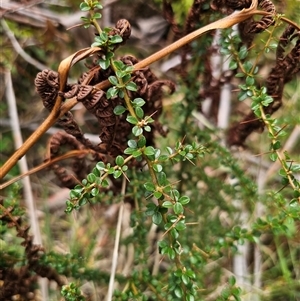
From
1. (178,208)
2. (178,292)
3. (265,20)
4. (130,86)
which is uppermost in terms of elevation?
(265,20)

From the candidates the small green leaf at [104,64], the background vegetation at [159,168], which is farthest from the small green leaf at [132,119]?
the small green leaf at [104,64]

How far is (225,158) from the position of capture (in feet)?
4.07

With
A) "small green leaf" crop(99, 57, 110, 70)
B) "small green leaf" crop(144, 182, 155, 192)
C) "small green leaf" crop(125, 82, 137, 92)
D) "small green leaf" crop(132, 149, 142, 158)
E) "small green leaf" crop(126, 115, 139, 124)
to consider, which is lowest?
"small green leaf" crop(144, 182, 155, 192)

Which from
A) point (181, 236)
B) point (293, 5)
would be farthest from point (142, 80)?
point (293, 5)

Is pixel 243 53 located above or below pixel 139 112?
above

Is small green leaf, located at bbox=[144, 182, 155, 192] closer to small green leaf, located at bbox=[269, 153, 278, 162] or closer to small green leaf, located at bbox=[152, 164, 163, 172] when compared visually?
small green leaf, located at bbox=[152, 164, 163, 172]

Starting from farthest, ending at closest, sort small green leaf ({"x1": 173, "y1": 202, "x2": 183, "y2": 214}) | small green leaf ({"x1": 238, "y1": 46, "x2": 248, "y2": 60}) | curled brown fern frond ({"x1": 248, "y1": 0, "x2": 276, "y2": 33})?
small green leaf ({"x1": 238, "y1": 46, "x2": 248, "y2": 60}) < curled brown fern frond ({"x1": 248, "y1": 0, "x2": 276, "y2": 33}) < small green leaf ({"x1": 173, "y1": 202, "x2": 183, "y2": 214})

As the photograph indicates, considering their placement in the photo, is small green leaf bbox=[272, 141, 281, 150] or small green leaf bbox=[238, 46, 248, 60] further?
small green leaf bbox=[238, 46, 248, 60]

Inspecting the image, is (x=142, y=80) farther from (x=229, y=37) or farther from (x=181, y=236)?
(x=181, y=236)

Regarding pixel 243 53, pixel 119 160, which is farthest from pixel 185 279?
pixel 243 53

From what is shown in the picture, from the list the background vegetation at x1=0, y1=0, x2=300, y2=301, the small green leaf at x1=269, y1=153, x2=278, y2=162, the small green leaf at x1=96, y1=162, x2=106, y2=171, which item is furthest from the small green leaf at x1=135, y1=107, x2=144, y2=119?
the small green leaf at x1=269, y1=153, x2=278, y2=162

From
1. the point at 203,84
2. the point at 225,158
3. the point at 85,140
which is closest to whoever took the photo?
the point at 85,140

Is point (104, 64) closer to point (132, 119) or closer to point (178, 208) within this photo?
point (132, 119)

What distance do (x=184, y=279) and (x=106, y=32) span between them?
1.65 feet
